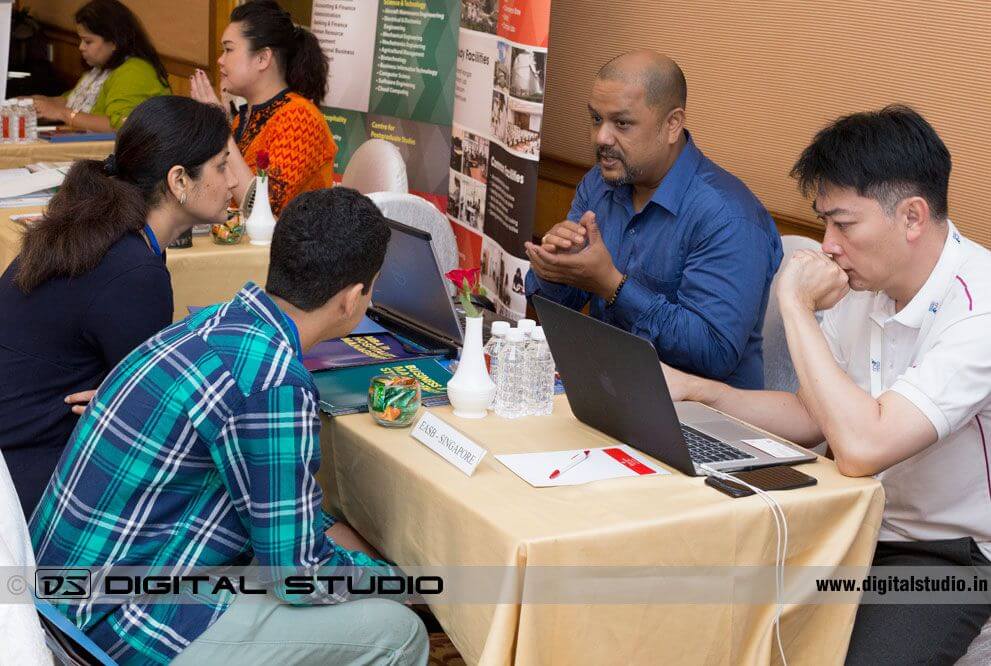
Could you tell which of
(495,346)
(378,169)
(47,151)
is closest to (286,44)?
(378,169)

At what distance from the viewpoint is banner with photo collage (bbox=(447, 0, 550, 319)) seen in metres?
3.78

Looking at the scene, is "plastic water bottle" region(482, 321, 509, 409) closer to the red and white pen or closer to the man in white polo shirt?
the red and white pen

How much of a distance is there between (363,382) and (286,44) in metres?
2.18

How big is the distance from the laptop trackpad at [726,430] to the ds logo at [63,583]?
1084mm

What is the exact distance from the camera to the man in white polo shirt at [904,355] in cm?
180

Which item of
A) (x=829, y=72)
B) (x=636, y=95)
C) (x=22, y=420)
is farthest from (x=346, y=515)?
(x=829, y=72)

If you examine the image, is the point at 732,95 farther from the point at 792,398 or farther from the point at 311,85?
A: the point at 792,398

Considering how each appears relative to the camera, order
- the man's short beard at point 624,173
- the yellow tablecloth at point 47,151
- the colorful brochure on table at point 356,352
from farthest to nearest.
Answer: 1. the yellow tablecloth at point 47,151
2. the man's short beard at point 624,173
3. the colorful brochure on table at point 356,352

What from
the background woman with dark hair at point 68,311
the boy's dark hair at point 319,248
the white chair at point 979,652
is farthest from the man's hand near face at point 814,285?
the background woman with dark hair at point 68,311

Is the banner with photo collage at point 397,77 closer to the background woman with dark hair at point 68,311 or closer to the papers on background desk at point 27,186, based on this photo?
the papers on background desk at point 27,186

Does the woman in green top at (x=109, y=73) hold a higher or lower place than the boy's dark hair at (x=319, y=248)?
lower

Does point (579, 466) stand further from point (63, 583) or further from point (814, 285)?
point (63, 583)

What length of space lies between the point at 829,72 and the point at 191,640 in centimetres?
262

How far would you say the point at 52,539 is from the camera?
159cm
